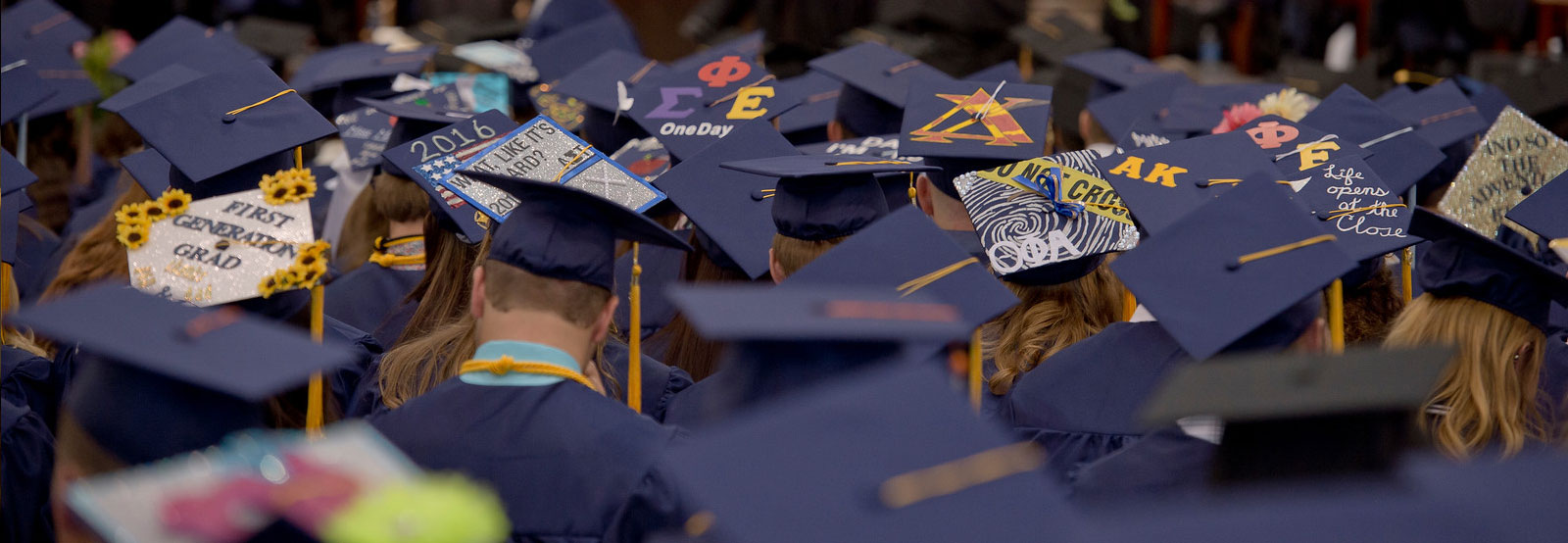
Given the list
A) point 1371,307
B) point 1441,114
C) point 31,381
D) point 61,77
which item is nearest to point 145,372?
point 31,381

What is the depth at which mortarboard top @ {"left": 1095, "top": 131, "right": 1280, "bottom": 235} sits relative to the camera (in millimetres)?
2766

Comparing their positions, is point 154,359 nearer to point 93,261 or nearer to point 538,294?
point 538,294

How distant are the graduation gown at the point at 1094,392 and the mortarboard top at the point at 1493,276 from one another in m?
0.58

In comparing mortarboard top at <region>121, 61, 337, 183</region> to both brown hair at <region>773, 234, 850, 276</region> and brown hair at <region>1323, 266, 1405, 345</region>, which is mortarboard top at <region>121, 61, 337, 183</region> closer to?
brown hair at <region>773, 234, 850, 276</region>

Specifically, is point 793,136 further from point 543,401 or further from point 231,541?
point 231,541

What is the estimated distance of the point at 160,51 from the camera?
4930 mm

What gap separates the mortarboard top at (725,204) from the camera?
3.08 metres

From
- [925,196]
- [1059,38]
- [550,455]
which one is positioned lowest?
[1059,38]

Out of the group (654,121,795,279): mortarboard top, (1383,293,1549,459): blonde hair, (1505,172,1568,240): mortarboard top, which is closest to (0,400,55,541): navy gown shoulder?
(654,121,795,279): mortarboard top

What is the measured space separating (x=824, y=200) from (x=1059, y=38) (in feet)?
15.3

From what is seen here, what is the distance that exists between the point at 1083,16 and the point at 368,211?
814cm

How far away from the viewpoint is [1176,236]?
7.57ft

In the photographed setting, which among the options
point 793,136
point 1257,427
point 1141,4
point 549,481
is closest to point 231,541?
point 549,481

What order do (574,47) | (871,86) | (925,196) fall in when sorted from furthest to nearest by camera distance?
(574,47)
(871,86)
(925,196)
